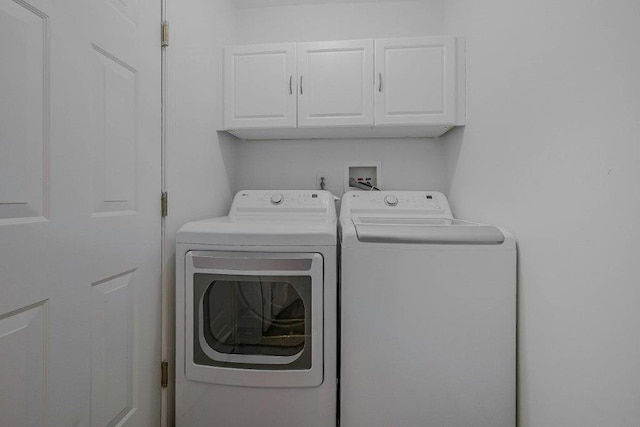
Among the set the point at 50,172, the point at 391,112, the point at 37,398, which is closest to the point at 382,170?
the point at 391,112

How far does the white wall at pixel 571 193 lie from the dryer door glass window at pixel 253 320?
0.88 m

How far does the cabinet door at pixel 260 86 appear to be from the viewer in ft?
5.94

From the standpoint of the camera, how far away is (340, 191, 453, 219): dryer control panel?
5.93ft

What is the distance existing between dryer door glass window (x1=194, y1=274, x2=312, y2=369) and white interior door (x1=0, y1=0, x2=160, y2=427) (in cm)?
21

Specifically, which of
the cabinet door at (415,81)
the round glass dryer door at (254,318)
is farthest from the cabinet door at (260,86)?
the round glass dryer door at (254,318)

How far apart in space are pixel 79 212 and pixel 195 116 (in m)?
0.87

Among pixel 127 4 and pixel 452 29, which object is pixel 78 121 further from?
pixel 452 29

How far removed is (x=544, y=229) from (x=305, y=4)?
6.79 feet

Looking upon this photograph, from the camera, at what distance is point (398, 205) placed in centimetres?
183

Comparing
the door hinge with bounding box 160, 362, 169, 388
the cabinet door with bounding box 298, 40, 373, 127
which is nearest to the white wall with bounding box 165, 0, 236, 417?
the door hinge with bounding box 160, 362, 169, 388

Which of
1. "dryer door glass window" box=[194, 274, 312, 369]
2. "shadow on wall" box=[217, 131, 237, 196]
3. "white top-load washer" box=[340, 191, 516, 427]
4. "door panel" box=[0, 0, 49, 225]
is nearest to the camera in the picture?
"door panel" box=[0, 0, 49, 225]

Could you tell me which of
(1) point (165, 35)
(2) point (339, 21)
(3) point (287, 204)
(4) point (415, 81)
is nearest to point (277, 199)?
(3) point (287, 204)

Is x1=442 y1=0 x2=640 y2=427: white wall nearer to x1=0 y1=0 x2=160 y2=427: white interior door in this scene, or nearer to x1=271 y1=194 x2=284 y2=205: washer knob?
x1=271 y1=194 x2=284 y2=205: washer knob

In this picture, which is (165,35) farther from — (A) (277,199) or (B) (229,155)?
(A) (277,199)
